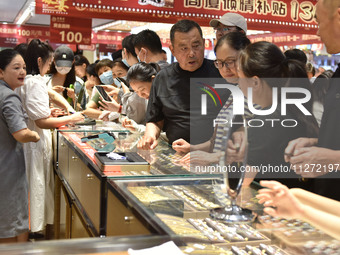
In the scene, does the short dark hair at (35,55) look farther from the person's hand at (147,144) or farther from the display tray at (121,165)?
the display tray at (121,165)

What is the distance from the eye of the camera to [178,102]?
300 cm

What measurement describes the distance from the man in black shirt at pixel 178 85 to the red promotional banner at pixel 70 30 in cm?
514

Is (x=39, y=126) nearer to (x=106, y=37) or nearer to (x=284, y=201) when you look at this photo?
(x=284, y=201)

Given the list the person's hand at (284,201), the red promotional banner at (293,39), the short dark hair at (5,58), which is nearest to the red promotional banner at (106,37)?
the red promotional banner at (293,39)

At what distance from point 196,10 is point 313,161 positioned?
5.36 metres

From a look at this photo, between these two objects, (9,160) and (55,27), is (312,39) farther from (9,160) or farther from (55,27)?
(9,160)

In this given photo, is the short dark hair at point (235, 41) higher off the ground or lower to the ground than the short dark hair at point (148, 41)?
lower

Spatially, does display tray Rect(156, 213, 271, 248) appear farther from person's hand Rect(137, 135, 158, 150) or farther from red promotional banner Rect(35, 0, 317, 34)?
red promotional banner Rect(35, 0, 317, 34)

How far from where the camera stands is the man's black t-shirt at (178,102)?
9.78 ft

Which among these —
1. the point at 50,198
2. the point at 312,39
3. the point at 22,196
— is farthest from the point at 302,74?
the point at 312,39

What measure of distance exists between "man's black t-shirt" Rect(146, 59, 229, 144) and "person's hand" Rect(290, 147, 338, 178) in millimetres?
1274

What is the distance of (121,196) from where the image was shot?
1691 mm

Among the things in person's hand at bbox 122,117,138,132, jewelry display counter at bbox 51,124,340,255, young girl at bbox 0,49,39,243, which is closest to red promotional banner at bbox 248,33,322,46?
person's hand at bbox 122,117,138,132

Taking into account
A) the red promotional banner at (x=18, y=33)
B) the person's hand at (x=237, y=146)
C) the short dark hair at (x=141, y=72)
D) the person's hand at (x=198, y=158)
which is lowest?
the person's hand at (x=198, y=158)
